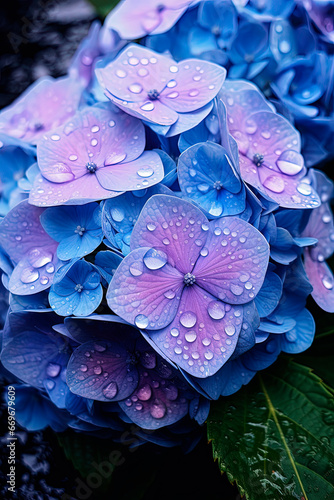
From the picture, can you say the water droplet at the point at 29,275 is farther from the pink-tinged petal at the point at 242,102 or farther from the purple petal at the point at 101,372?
the pink-tinged petal at the point at 242,102

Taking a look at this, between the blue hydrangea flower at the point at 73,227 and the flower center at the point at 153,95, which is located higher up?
the flower center at the point at 153,95

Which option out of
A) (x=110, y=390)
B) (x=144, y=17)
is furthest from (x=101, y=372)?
(x=144, y=17)

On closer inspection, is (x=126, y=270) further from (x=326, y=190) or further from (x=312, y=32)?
(x=312, y=32)

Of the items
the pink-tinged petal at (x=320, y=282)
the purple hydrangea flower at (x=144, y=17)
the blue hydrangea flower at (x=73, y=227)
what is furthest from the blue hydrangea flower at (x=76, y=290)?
the purple hydrangea flower at (x=144, y=17)

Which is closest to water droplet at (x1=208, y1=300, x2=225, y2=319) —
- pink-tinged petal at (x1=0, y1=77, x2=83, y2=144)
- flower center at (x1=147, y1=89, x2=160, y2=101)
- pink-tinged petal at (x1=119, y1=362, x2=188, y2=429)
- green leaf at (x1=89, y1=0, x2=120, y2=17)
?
pink-tinged petal at (x1=119, y1=362, x2=188, y2=429)

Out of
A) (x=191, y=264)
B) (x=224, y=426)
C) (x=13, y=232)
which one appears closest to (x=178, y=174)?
(x=191, y=264)

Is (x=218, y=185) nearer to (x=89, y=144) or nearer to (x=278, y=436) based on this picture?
(x=89, y=144)

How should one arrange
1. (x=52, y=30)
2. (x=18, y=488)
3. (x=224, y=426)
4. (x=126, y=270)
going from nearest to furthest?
(x=126, y=270)
(x=224, y=426)
(x=18, y=488)
(x=52, y=30)
